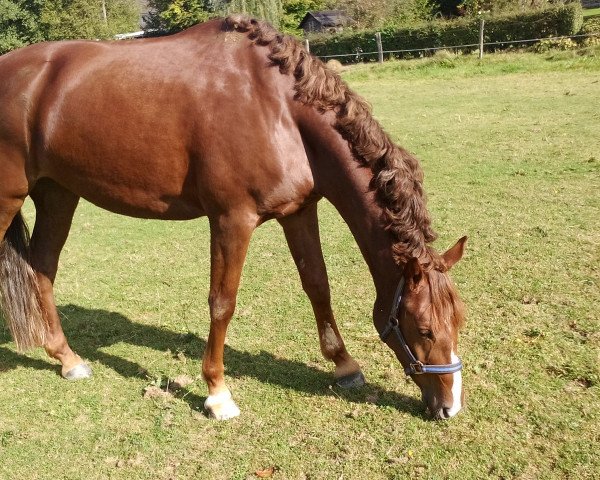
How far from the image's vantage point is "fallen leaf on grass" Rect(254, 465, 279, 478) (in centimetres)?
286

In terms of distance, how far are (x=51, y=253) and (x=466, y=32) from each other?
912 inches

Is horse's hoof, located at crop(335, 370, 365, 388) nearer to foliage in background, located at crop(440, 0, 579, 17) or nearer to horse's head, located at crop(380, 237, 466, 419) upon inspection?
horse's head, located at crop(380, 237, 466, 419)

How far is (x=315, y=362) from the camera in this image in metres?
3.93

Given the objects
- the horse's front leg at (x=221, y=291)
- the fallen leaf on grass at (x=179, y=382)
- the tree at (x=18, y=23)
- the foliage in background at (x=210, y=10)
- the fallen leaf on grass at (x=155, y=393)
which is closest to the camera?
the horse's front leg at (x=221, y=291)

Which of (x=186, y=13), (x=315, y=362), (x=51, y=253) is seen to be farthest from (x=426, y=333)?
(x=186, y=13)

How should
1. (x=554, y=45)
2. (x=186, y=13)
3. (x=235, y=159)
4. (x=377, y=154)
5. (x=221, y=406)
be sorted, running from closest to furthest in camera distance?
(x=377, y=154) < (x=235, y=159) < (x=221, y=406) < (x=554, y=45) < (x=186, y=13)

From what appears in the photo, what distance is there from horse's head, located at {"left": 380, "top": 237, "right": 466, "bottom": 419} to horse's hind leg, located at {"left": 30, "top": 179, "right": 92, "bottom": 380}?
2.30 m

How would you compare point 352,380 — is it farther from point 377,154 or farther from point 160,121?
point 160,121

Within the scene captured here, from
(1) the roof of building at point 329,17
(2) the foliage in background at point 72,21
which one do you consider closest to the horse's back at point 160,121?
(2) the foliage in background at point 72,21

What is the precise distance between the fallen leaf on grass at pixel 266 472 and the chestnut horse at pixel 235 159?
534 millimetres

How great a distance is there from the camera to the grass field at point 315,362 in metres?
2.97

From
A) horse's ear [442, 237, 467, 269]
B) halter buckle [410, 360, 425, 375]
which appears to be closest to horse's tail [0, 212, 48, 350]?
halter buckle [410, 360, 425, 375]

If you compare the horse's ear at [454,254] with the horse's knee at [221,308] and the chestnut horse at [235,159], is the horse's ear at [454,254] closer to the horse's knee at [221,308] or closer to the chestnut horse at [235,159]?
the chestnut horse at [235,159]

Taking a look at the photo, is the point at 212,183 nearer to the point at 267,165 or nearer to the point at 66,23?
the point at 267,165
